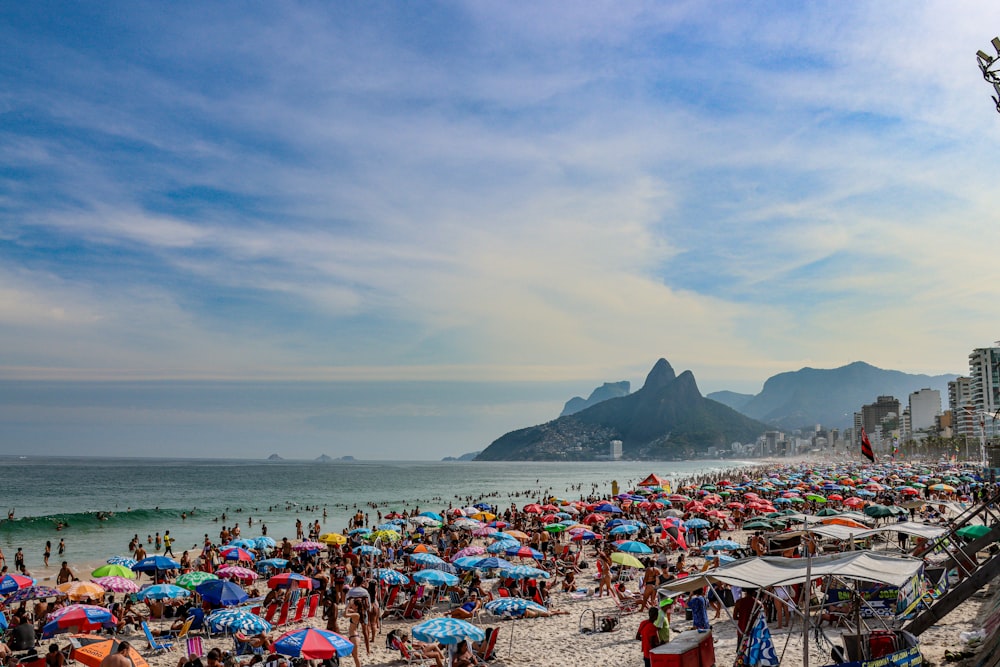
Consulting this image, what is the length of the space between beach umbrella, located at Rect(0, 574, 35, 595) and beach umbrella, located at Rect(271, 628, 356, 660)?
8.95 m

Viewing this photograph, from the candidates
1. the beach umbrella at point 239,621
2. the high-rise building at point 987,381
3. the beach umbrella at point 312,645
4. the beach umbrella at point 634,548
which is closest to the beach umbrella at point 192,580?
the beach umbrella at point 239,621

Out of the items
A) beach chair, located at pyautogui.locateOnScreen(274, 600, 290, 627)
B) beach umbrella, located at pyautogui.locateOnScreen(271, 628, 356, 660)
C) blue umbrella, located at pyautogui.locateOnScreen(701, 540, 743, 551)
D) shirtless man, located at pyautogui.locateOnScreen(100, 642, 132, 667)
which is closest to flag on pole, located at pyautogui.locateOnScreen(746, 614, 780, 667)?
beach umbrella, located at pyautogui.locateOnScreen(271, 628, 356, 660)

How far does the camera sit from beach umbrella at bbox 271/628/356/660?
881 cm

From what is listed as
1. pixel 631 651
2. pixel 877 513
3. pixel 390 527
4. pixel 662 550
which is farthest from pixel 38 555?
pixel 877 513

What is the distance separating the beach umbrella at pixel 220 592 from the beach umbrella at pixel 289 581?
2.04 feet

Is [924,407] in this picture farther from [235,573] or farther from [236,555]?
[235,573]

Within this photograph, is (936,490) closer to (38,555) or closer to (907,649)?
(907,649)

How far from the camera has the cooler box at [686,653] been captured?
828 cm

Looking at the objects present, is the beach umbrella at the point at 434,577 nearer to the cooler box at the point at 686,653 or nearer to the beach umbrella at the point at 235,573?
the cooler box at the point at 686,653

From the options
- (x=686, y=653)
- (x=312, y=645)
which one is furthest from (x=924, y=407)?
(x=312, y=645)

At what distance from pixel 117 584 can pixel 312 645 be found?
7.32 metres

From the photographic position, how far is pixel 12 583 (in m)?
14.3

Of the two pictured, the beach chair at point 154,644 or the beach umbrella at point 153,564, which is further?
the beach umbrella at point 153,564

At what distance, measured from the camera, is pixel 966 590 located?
29.7 feet
